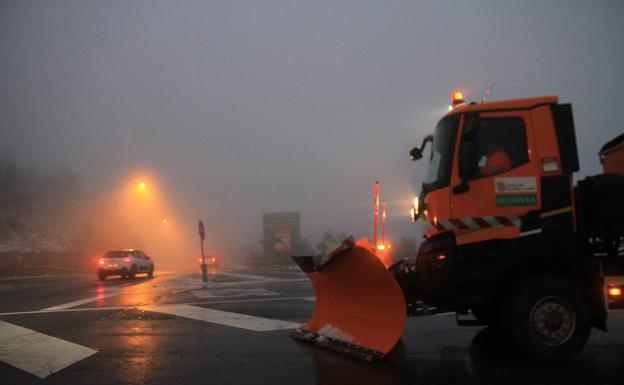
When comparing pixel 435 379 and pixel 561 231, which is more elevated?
pixel 561 231

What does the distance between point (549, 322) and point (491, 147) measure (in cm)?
191

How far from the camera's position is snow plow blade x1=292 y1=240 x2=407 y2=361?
4.85 meters

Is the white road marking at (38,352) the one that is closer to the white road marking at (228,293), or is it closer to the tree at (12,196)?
the white road marking at (228,293)

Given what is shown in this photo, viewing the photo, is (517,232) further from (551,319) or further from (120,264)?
(120,264)

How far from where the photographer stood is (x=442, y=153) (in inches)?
206

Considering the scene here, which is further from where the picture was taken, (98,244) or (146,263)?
(98,244)

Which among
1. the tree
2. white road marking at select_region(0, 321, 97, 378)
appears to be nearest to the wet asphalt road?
white road marking at select_region(0, 321, 97, 378)

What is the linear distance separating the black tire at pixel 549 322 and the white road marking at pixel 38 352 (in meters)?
4.70

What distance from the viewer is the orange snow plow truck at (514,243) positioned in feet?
15.3

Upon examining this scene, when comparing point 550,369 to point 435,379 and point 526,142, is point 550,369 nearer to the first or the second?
point 435,379

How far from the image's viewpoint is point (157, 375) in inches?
174

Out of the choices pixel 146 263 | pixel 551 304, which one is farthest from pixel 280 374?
pixel 146 263

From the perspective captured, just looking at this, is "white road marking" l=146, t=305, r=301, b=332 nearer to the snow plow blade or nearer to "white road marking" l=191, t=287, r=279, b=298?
the snow plow blade

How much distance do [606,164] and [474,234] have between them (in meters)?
2.33
